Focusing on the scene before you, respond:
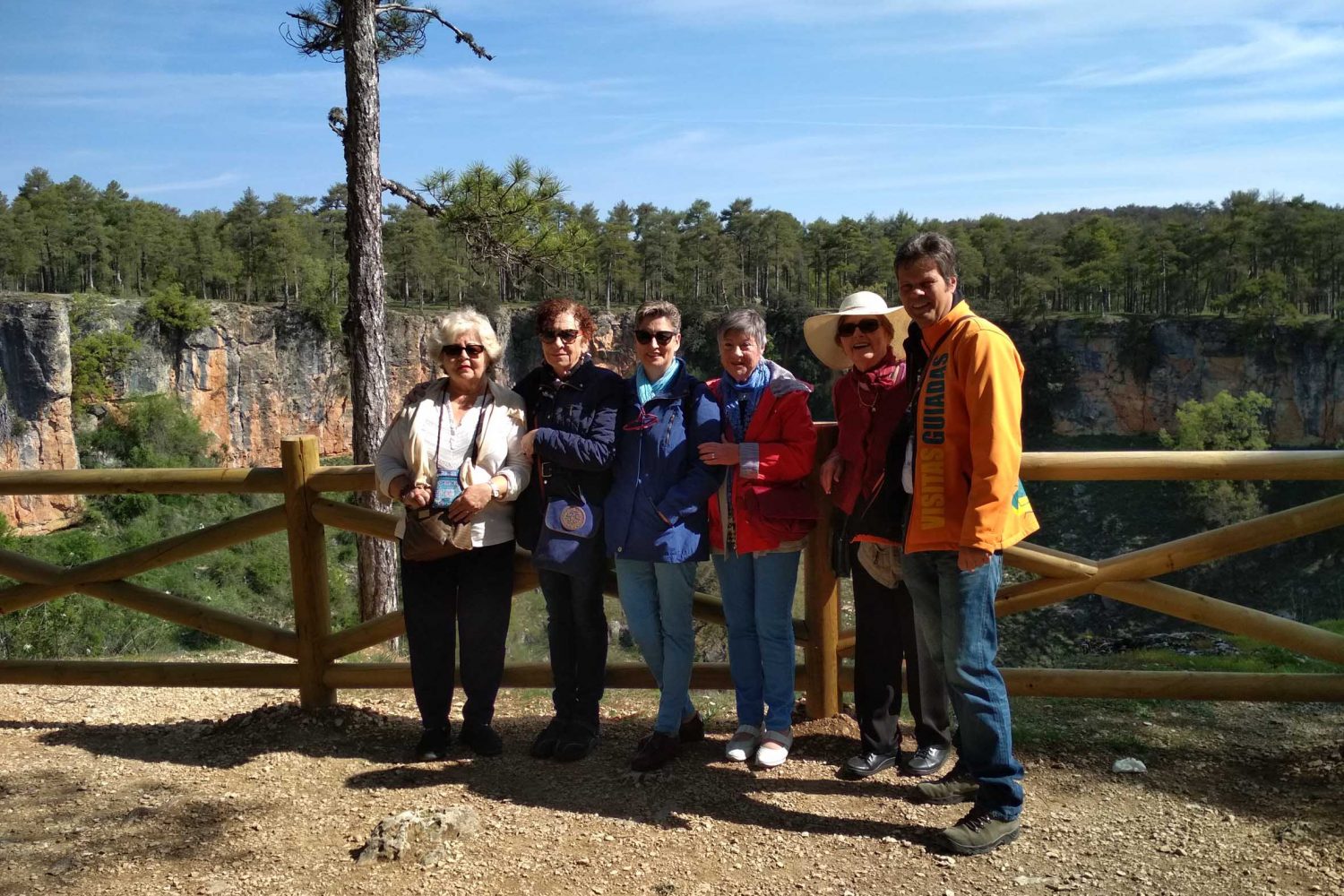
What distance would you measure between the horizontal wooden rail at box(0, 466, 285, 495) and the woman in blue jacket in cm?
175

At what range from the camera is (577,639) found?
13.6ft

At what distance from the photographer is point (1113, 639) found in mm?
26859

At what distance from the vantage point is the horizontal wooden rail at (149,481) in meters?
4.68

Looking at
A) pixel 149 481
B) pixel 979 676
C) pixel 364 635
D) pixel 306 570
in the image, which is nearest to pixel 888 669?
pixel 979 676

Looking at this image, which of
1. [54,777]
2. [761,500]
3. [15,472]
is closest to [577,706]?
[761,500]

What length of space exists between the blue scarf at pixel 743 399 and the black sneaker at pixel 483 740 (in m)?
1.61

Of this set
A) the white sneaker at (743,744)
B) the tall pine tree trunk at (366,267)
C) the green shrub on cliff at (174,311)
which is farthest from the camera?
the green shrub on cliff at (174,311)

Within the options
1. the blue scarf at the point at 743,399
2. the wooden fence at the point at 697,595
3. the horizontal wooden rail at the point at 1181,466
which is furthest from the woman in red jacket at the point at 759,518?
the horizontal wooden rail at the point at 1181,466

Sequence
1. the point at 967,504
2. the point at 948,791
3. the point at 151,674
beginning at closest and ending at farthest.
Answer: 1. the point at 967,504
2. the point at 948,791
3. the point at 151,674

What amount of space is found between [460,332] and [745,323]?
3.60 feet

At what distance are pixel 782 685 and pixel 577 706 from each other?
2.81ft

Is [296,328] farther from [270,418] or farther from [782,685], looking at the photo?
[782,685]

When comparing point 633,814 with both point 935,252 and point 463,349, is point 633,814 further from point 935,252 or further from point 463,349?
point 935,252

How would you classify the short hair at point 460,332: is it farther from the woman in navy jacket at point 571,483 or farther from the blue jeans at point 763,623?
the blue jeans at point 763,623
